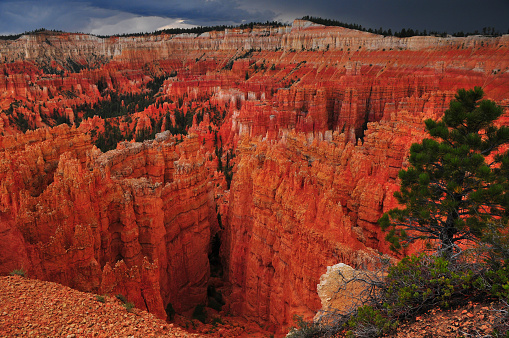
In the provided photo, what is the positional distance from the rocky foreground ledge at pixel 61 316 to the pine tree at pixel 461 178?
6.43 metres

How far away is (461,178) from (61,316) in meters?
9.32

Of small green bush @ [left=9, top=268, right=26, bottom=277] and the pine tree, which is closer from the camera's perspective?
the pine tree

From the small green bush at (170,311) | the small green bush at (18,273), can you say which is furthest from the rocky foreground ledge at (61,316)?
the small green bush at (170,311)

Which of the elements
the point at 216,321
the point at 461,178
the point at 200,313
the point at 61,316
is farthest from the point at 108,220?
the point at 461,178

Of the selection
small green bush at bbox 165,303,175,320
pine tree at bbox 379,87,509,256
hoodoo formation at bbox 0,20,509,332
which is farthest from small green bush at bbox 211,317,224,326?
pine tree at bbox 379,87,509,256

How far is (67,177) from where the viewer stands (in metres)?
13.6

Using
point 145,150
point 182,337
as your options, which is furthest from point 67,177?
point 182,337

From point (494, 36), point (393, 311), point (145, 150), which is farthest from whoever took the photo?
point (494, 36)

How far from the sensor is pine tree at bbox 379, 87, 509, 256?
24.3 ft

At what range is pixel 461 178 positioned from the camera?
8062 millimetres

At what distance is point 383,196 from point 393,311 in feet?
30.6

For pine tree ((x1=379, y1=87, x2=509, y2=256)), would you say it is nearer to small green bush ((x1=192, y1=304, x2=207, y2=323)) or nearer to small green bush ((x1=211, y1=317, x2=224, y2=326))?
small green bush ((x1=211, y1=317, x2=224, y2=326))

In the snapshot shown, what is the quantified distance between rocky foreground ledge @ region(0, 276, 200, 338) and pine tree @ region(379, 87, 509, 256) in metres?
6.43

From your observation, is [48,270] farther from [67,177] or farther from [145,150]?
[145,150]
